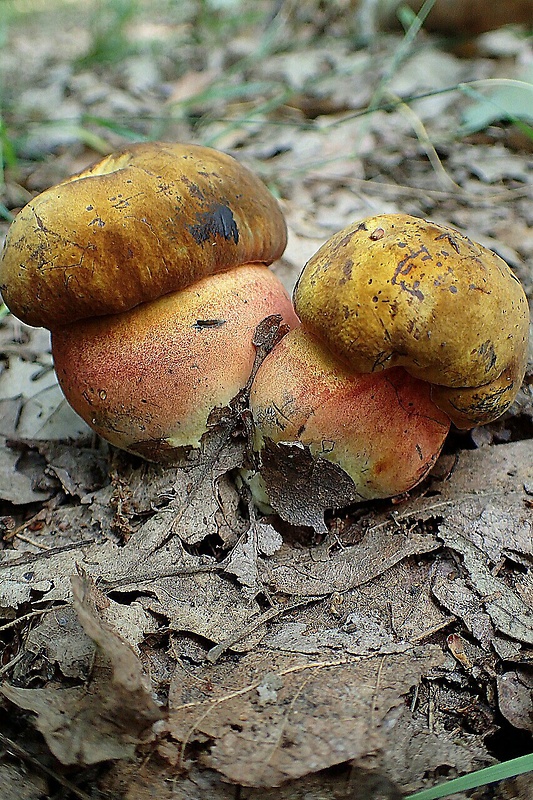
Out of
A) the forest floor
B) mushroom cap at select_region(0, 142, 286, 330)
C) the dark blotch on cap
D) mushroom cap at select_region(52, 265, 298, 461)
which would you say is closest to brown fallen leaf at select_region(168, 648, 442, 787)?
Answer: the forest floor

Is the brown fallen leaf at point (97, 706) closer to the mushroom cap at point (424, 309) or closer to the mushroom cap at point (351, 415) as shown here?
the mushroom cap at point (351, 415)

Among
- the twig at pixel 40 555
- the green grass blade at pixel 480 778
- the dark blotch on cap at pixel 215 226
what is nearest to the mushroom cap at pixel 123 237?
the dark blotch on cap at pixel 215 226

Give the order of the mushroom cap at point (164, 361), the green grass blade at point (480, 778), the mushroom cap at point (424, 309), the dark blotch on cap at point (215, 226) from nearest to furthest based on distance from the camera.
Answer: the green grass blade at point (480, 778) → the mushroom cap at point (424, 309) → the dark blotch on cap at point (215, 226) → the mushroom cap at point (164, 361)

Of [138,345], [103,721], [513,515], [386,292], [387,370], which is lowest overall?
[513,515]

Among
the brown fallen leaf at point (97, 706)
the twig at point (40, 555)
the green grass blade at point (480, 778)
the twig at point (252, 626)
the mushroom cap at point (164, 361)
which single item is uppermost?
the mushroom cap at point (164, 361)

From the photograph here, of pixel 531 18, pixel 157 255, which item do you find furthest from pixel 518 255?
pixel 531 18

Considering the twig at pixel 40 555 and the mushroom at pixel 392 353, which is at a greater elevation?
the mushroom at pixel 392 353

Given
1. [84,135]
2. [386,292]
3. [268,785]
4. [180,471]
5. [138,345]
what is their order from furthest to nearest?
[84,135], [180,471], [138,345], [386,292], [268,785]

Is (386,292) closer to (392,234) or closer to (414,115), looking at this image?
(392,234)
